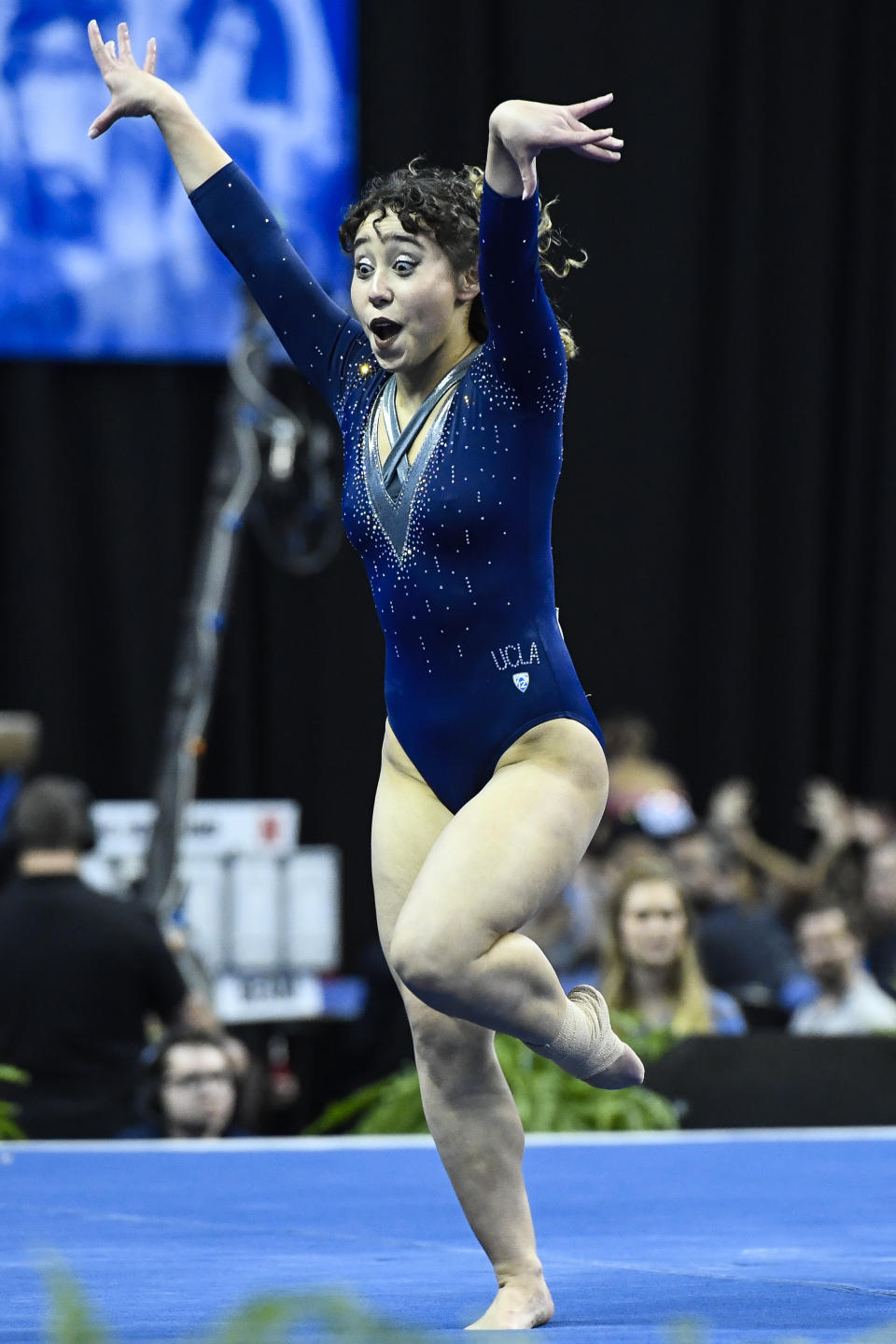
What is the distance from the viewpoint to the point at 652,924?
4.65 metres

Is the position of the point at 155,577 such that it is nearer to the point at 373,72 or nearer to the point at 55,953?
the point at 373,72

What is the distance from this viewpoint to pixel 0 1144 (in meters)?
3.98

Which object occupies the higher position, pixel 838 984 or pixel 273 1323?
pixel 273 1323

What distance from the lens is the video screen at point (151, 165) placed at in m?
8.55

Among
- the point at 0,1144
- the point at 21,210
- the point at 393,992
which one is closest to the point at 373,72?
the point at 21,210

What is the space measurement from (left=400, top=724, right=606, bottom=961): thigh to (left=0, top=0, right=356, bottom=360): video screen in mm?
6292

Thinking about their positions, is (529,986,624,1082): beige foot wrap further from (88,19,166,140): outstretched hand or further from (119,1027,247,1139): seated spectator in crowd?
(119,1027,247,1139): seated spectator in crowd

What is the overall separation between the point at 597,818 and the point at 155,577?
692 centimetres

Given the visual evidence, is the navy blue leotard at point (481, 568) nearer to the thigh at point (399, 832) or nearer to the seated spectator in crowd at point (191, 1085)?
the thigh at point (399, 832)

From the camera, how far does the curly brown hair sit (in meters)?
2.46

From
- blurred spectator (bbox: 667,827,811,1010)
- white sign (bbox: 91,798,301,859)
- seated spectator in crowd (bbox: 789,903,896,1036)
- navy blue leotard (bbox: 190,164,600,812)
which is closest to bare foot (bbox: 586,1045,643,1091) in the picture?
navy blue leotard (bbox: 190,164,600,812)

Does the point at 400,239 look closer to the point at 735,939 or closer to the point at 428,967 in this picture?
Result: the point at 428,967

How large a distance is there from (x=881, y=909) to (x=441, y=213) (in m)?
→ 4.14

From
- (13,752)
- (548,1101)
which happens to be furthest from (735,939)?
(13,752)
